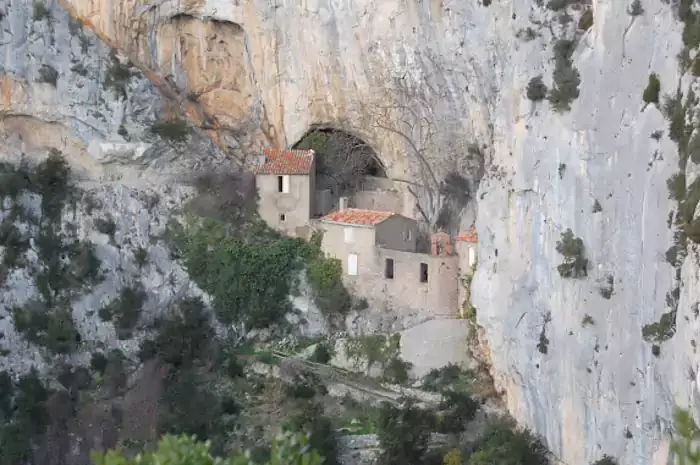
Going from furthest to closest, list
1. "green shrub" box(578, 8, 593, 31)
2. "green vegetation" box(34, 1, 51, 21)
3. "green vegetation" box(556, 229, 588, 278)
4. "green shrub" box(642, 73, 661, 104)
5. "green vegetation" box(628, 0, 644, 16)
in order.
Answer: "green vegetation" box(34, 1, 51, 21), "green shrub" box(578, 8, 593, 31), "green vegetation" box(556, 229, 588, 278), "green vegetation" box(628, 0, 644, 16), "green shrub" box(642, 73, 661, 104)

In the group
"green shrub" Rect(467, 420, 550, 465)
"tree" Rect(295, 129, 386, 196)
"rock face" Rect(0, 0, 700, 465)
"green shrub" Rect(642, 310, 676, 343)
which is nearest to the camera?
"green shrub" Rect(642, 310, 676, 343)

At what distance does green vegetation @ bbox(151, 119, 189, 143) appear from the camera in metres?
32.9

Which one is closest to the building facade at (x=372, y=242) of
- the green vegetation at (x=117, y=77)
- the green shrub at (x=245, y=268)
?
the green shrub at (x=245, y=268)

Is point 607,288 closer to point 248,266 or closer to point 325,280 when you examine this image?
point 325,280

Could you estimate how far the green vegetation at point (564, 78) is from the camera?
2258 centimetres

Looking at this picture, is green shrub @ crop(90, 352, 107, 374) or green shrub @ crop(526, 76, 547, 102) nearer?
green shrub @ crop(526, 76, 547, 102)

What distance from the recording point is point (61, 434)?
2942cm

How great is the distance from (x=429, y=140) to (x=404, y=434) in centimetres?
Answer: 914

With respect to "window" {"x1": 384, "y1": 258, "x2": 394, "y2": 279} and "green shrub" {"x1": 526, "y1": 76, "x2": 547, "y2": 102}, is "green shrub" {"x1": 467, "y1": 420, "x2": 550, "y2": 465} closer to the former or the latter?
"window" {"x1": 384, "y1": 258, "x2": 394, "y2": 279}

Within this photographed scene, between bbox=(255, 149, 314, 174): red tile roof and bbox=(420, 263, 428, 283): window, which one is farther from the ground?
bbox=(255, 149, 314, 174): red tile roof

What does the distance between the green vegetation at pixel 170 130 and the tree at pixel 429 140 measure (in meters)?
6.15

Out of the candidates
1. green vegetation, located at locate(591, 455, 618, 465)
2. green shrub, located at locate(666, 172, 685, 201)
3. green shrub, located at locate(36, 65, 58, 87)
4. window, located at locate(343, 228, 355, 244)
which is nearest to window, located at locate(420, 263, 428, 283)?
window, located at locate(343, 228, 355, 244)

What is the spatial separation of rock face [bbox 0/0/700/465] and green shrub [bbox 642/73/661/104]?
0.17 m

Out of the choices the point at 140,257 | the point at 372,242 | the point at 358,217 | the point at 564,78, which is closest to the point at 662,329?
the point at 564,78
